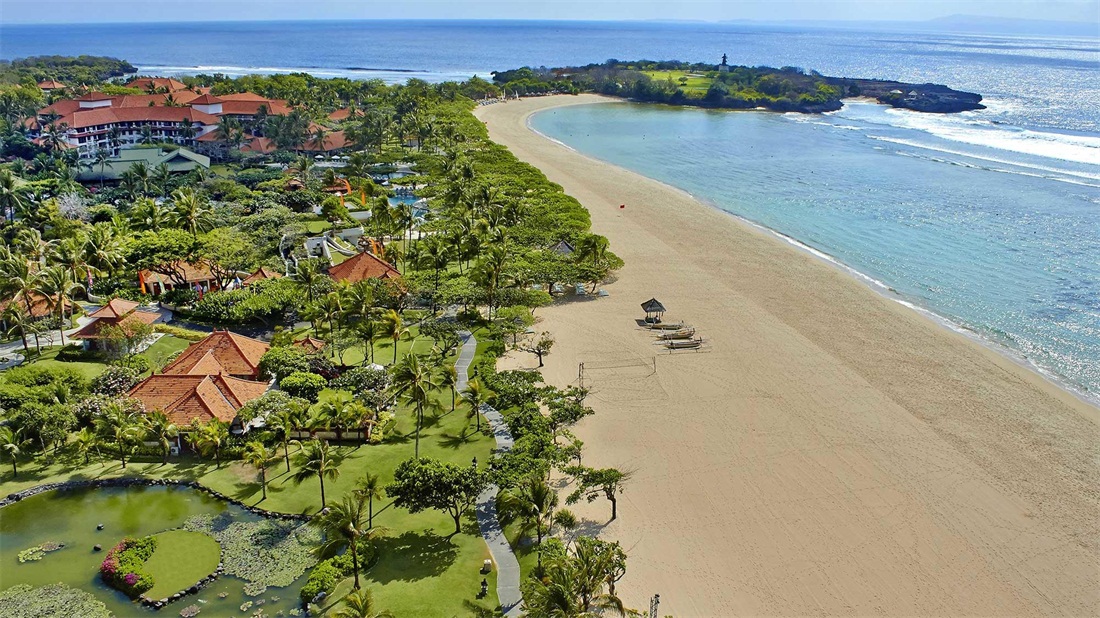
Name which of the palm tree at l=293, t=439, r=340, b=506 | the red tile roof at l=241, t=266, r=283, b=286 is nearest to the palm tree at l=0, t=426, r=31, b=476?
the palm tree at l=293, t=439, r=340, b=506

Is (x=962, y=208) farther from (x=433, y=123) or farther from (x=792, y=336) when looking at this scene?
(x=433, y=123)

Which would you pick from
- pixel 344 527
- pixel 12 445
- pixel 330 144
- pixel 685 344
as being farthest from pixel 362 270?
pixel 330 144

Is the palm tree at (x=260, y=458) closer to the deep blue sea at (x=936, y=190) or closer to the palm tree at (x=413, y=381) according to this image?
the palm tree at (x=413, y=381)

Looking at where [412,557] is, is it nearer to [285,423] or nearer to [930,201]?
[285,423]

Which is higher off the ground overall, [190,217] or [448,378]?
[190,217]

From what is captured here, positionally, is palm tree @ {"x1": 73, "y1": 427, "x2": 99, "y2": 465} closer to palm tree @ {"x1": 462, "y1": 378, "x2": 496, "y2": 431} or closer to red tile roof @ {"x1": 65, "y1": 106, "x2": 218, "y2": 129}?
palm tree @ {"x1": 462, "y1": 378, "x2": 496, "y2": 431}

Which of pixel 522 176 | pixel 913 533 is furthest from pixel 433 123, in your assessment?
pixel 913 533

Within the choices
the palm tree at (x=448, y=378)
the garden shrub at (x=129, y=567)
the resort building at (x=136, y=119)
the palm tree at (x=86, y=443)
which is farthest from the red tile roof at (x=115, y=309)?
the resort building at (x=136, y=119)
